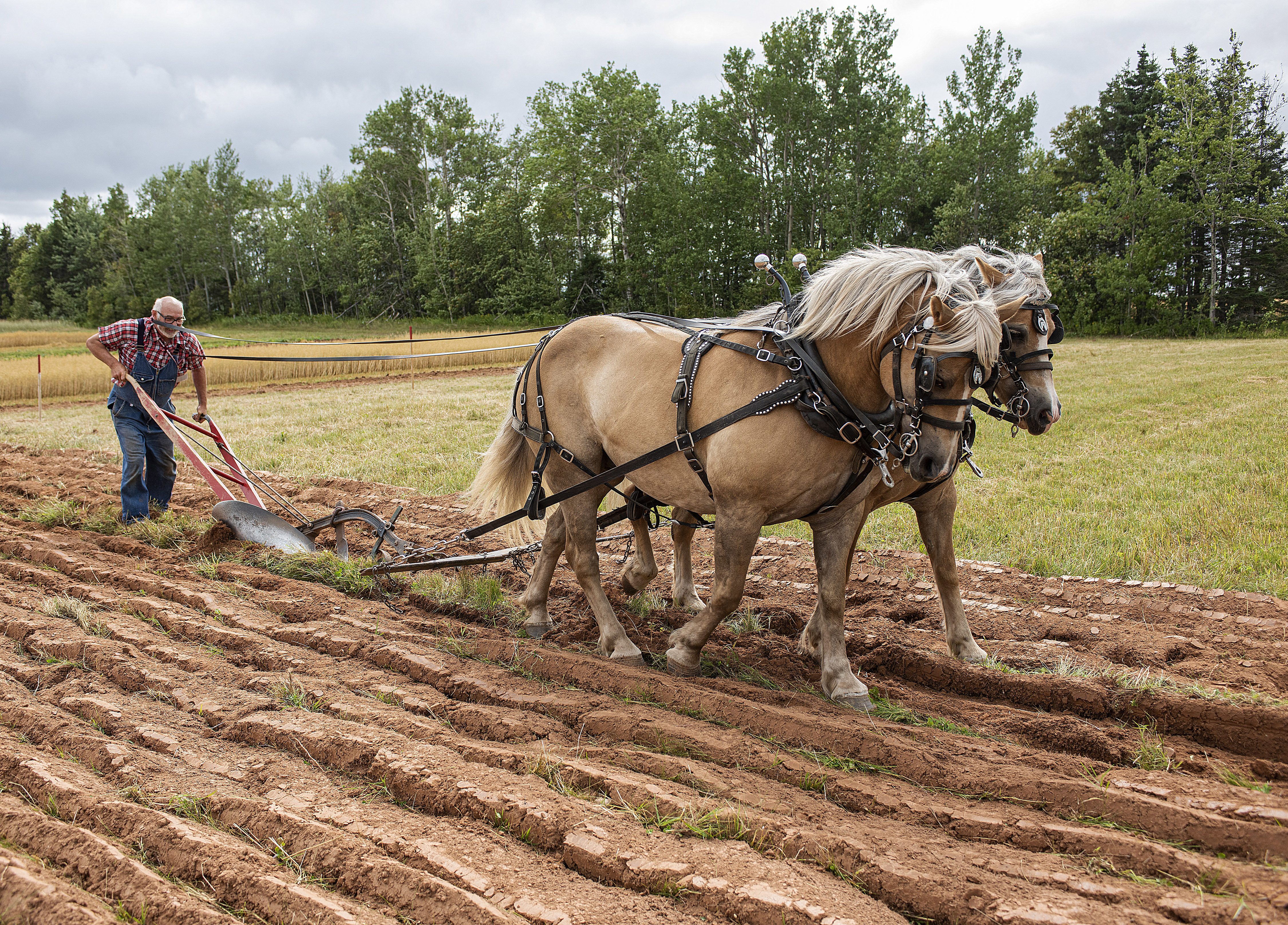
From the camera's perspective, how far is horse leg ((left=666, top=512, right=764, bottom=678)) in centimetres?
354

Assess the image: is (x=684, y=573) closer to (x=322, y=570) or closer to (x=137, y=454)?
(x=322, y=570)

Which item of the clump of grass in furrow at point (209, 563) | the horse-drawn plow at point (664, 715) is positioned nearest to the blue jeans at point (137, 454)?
the horse-drawn plow at point (664, 715)

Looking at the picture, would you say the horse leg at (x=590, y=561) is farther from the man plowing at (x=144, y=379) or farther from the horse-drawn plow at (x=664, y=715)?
the man plowing at (x=144, y=379)

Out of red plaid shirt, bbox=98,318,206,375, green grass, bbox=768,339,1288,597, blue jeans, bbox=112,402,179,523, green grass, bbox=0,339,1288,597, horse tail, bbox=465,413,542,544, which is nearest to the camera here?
horse tail, bbox=465,413,542,544

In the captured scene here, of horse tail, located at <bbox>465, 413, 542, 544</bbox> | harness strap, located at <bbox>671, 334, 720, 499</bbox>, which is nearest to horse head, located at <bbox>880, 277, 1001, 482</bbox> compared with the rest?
harness strap, located at <bbox>671, 334, 720, 499</bbox>

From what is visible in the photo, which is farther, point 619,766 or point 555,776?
point 619,766

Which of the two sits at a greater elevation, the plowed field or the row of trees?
the row of trees

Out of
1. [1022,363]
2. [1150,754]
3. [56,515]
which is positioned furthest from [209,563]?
[1150,754]

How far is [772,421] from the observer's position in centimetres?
341

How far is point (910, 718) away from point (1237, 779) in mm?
1165

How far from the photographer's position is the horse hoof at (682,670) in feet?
12.6

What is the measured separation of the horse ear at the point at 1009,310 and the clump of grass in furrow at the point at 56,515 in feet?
22.7

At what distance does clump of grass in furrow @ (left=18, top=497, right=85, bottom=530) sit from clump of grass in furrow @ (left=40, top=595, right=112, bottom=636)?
224 cm

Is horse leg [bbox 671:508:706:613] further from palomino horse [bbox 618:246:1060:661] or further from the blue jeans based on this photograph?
the blue jeans
